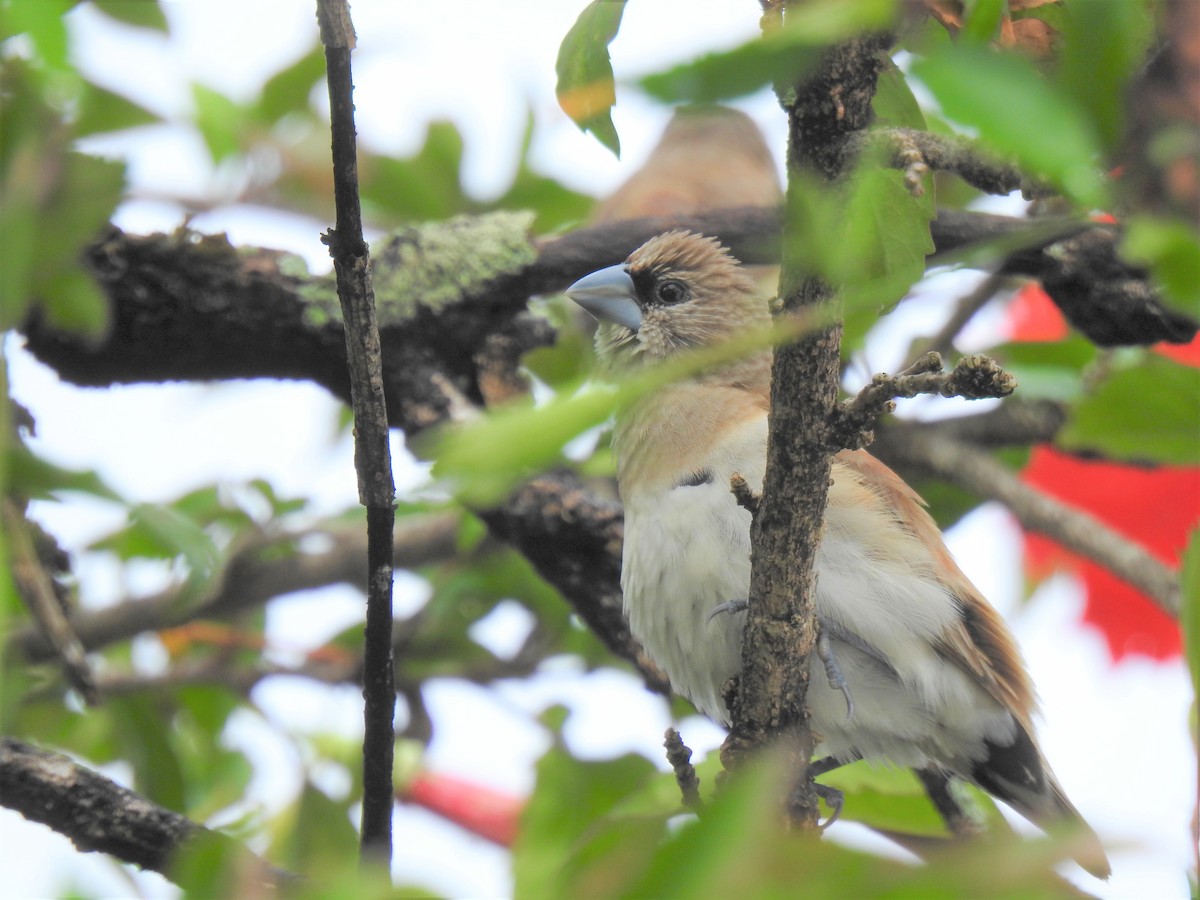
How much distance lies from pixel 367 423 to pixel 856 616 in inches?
55.4

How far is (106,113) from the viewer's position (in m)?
3.26

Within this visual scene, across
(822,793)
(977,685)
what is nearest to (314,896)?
(822,793)

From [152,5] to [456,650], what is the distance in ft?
6.12

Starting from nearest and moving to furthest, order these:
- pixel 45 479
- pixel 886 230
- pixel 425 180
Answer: pixel 886 230, pixel 45 479, pixel 425 180

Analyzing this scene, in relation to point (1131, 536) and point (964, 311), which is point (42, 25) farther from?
point (1131, 536)

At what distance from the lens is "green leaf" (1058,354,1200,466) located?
1587mm

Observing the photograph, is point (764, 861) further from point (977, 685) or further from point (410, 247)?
point (410, 247)

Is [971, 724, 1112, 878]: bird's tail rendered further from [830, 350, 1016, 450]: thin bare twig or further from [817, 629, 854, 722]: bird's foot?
[830, 350, 1016, 450]: thin bare twig

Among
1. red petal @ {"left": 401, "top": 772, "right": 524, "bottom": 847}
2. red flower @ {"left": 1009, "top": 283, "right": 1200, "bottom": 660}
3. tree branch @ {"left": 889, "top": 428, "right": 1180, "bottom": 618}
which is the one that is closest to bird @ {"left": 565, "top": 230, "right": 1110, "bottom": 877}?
tree branch @ {"left": 889, "top": 428, "right": 1180, "bottom": 618}

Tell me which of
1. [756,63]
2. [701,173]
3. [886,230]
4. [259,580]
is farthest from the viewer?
[701,173]

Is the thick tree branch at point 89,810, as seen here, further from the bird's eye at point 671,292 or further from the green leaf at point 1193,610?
the bird's eye at point 671,292

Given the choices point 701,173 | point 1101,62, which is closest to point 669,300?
point 701,173

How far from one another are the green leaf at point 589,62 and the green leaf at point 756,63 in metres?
0.39

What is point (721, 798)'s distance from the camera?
78 centimetres
